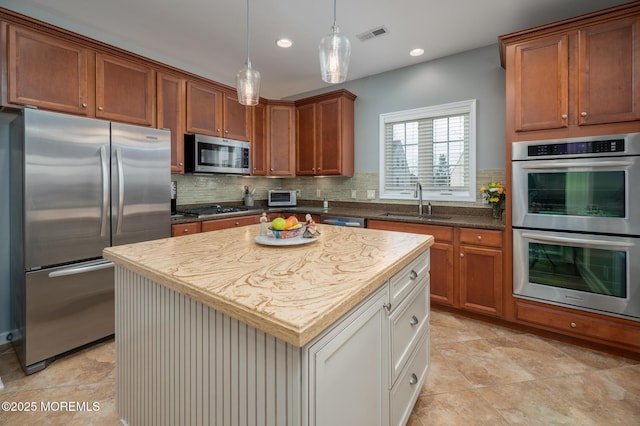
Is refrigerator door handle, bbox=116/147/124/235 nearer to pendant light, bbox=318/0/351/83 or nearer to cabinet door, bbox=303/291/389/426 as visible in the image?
pendant light, bbox=318/0/351/83

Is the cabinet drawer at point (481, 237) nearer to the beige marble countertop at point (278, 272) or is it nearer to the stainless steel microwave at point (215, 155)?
the beige marble countertop at point (278, 272)

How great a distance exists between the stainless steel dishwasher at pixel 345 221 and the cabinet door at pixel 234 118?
158cm

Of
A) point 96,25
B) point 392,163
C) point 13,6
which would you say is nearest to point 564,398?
point 392,163

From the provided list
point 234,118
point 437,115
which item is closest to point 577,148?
point 437,115

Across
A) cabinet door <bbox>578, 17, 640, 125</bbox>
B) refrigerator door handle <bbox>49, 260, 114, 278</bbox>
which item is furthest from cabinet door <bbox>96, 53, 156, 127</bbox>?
cabinet door <bbox>578, 17, 640, 125</bbox>

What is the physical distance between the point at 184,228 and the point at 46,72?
5.27 ft

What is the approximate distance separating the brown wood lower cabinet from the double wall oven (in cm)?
17

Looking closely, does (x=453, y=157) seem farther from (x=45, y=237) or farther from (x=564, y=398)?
(x=45, y=237)

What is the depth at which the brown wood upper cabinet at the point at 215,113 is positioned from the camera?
3.40 m

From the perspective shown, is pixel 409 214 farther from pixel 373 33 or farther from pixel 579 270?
pixel 373 33

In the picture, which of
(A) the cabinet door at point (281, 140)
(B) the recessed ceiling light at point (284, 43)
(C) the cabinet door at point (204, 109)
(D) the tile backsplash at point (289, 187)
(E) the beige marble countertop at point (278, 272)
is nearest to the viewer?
(E) the beige marble countertop at point (278, 272)

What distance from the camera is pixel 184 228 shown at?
299cm

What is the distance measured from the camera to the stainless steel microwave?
3.35 meters

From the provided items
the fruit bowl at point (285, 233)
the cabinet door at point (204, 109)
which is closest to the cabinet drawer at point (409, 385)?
the fruit bowl at point (285, 233)
